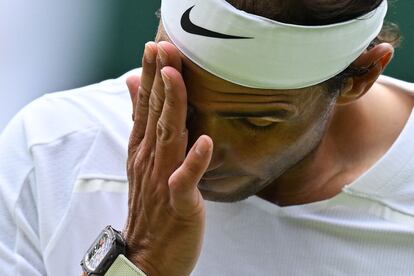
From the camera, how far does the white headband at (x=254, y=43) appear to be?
35.4 inches

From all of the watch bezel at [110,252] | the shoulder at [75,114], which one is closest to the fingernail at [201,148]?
the watch bezel at [110,252]

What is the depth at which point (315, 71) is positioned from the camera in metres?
0.95

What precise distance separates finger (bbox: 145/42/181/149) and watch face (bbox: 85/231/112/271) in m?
0.15

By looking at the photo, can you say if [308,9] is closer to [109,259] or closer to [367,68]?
[367,68]

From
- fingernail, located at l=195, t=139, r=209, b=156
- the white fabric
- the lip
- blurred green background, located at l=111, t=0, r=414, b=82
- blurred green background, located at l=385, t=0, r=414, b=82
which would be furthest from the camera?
blurred green background, located at l=111, t=0, r=414, b=82

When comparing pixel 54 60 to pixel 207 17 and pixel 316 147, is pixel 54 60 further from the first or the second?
pixel 207 17

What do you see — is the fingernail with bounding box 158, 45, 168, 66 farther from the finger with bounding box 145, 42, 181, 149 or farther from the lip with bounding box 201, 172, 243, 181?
the lip with bounding box 201, 172, 243, 181

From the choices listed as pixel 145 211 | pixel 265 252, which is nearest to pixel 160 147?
pixel 145 211

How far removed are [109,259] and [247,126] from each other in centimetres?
24

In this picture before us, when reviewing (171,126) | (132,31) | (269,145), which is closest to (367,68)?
(269,145)

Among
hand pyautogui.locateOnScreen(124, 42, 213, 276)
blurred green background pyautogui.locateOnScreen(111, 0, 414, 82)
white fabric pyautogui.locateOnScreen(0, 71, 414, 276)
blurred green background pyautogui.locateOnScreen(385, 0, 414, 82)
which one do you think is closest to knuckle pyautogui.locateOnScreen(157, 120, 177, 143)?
hand pyautogui.locateOnScreen(124, 42, 213, 276)

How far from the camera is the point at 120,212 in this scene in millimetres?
1189

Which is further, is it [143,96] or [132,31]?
[132,31]

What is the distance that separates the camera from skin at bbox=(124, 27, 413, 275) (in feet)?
3.07
